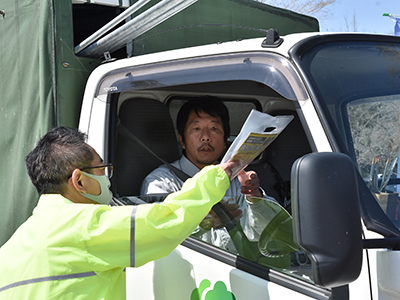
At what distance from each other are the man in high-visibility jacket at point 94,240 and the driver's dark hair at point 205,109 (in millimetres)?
1025

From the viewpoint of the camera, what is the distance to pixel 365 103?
70.5 inches

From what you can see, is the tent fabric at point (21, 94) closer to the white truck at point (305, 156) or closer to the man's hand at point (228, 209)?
the white truck at point (305, 156)

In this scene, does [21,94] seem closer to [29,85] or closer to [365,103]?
[29,85]

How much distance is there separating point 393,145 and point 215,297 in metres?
0.86

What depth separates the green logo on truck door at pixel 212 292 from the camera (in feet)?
5.87

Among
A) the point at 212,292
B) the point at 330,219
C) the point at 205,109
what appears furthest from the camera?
the point at 205,109

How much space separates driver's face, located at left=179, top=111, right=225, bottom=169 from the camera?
2.64 metres

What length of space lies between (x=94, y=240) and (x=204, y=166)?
1.09 metres

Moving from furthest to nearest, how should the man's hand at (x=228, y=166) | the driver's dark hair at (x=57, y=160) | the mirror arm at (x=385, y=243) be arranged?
1. the driver's dark hair at (x=57, y=160)
2. the man's hand at (x=228, y=166)
3. the mirror arm at (x=385, y=243)

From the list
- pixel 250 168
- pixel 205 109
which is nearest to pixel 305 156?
pixel 205 109

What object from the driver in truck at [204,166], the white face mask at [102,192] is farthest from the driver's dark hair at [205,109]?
the white face mask at [102,192]

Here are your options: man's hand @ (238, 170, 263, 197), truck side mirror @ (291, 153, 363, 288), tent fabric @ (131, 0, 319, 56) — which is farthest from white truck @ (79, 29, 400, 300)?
tent fabric @ (131, 0, 319, 56)

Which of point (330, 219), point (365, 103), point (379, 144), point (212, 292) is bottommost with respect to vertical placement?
point (212, 292)

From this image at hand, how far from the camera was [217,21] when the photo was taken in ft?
11.2
